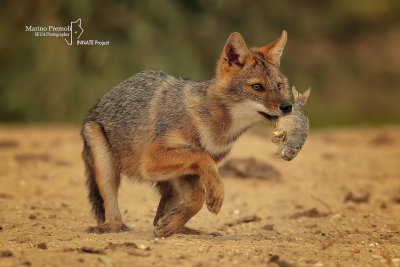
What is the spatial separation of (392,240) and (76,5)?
356 inches

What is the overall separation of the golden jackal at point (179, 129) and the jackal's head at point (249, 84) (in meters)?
0.01

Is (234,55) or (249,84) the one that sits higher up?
(234,55)

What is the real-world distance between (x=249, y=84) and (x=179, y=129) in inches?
33.1

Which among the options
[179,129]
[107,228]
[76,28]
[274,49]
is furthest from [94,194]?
[76,28]

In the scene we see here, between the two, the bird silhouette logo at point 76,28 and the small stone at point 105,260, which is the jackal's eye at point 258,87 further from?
the bird silhouette logo at point 76,28

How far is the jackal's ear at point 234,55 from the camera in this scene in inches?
226

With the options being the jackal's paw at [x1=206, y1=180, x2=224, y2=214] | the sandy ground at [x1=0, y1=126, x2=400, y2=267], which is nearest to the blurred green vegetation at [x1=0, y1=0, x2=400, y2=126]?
the sandy ground at [x1=0, y1=126, x2=400, y2=267]

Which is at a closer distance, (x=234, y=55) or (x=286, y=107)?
(x=286, y=107)

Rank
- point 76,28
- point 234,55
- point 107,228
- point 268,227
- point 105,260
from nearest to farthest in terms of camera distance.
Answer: point 105,260
point 234,55
point 107,228
point 268,227
point 76,28

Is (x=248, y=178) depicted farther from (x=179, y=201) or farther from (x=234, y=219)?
(x=179, y=201)

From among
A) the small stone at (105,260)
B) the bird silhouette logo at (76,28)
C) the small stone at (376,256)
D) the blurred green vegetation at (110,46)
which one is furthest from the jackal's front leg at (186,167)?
the bird silhouette logo at (76,28)

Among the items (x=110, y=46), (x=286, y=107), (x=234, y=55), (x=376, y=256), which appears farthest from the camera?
(x=110, y=46)

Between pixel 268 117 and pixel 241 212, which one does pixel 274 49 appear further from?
pixel 241 212

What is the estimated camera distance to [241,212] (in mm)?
7523
